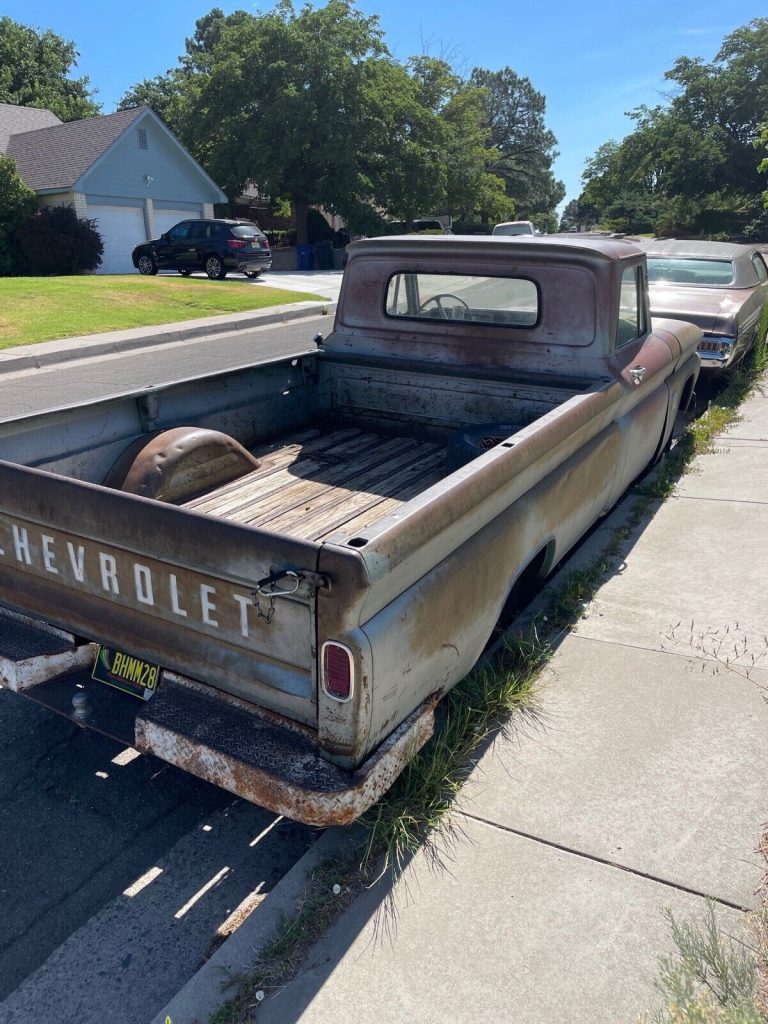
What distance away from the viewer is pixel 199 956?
256cm

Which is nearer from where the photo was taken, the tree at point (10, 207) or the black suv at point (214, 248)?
the black suv at point (214, 248)

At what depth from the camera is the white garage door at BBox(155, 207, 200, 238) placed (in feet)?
99.6

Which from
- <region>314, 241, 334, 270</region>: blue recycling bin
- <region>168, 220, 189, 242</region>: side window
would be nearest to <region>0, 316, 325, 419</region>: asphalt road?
<region>168, 220, 189, 242</region>: side window

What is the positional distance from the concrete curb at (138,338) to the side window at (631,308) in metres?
10.2

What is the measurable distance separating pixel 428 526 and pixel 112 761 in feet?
6.26

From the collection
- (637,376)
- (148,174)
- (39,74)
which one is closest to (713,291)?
(637,376)

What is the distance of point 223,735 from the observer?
2611 mm

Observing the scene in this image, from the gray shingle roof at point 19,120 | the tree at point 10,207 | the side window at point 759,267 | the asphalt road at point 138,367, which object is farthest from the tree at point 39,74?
the side window at point 759,267

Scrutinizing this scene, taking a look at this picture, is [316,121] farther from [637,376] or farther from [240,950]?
[240,950]

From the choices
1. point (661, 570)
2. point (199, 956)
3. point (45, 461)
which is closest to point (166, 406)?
point (45, 461)

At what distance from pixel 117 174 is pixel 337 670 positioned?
29919 mm

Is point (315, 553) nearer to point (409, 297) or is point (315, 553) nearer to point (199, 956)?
point (199, 956)

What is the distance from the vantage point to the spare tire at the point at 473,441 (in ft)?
14.1

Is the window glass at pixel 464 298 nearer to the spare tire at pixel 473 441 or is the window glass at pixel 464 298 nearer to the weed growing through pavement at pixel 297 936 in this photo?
the spare tire at pixel 473 441
